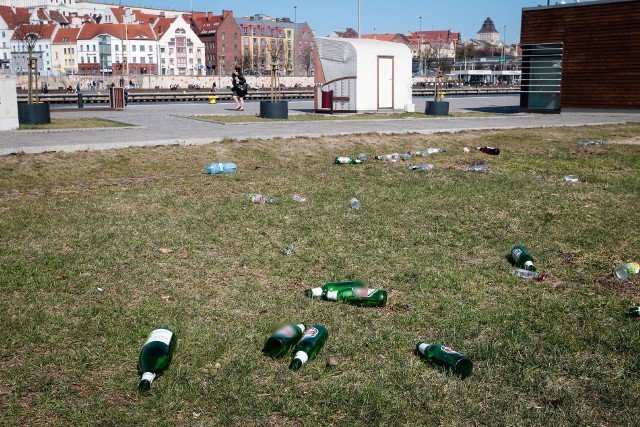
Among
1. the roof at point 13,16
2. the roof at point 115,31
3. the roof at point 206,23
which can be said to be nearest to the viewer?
the roof at point 115,31

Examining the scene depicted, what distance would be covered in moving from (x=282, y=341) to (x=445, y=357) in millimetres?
1035

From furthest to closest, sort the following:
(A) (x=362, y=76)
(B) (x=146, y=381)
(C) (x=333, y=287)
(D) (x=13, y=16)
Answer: (D) (x=13, y=16) → (A) (x=362, y=76) → (C) (x=333, y=287) → (B) (x=146, y=381)

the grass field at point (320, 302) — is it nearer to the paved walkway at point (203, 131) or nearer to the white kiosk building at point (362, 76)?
the paved walkway at point (203, 131)

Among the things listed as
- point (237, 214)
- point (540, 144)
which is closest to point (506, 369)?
point (237, 214)

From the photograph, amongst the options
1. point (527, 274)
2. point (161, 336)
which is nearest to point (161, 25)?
point (527, 274)

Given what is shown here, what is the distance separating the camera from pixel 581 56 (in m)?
29.7

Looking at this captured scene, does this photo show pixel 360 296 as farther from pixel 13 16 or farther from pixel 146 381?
pixel 13 16

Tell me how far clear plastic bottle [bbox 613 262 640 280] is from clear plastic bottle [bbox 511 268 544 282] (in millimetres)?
687

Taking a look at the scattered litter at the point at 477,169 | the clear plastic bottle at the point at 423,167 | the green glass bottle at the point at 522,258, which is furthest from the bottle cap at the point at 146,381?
the scattered litter at the point at 477,169

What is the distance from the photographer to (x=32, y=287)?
18.0 ft

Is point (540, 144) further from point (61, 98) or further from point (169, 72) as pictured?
point (169, 72)

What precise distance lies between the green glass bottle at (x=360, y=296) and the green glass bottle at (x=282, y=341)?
0.85 metres

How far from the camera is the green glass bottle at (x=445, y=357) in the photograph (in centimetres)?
398

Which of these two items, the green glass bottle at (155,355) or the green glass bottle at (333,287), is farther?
the green glass bottle at (333,287)
